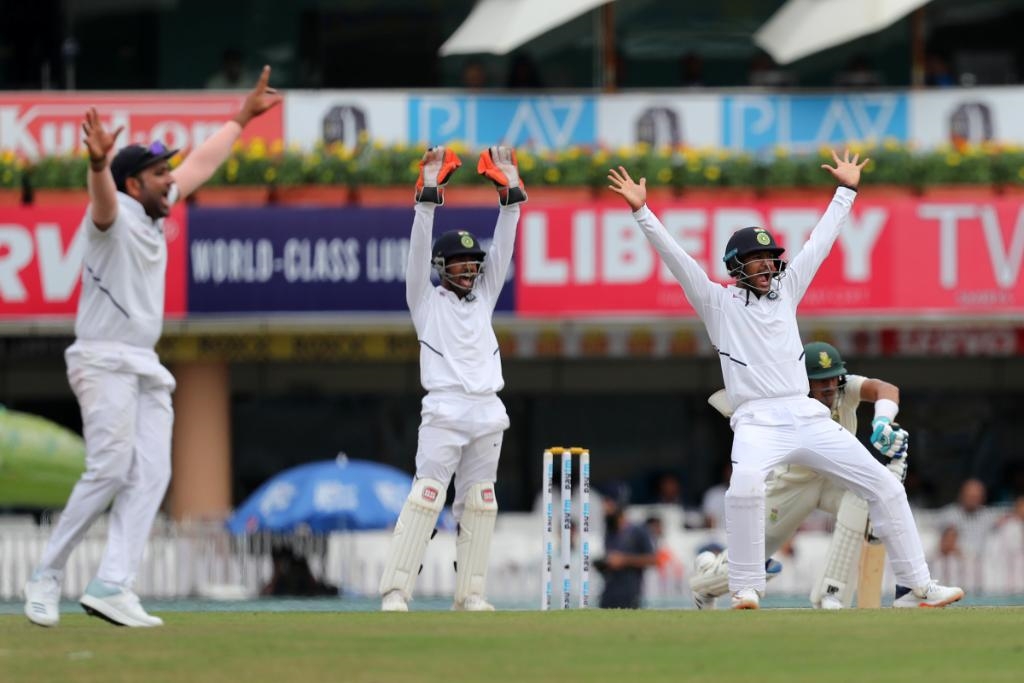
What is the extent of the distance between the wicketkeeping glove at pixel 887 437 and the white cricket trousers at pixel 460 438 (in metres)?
2.03

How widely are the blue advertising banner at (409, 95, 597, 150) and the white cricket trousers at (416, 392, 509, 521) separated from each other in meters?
11.8

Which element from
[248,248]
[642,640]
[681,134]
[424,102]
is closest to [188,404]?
[248,248]

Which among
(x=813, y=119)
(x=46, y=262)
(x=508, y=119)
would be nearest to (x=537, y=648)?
(x=46, y=262)

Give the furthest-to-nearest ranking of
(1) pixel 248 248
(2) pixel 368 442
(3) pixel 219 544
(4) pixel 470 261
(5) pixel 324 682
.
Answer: (2) pixel 368 442 → (1) pixel 248 248 → (3) pixel 219 544 → (4) pixel 470 261 → (5) pixel 324 682

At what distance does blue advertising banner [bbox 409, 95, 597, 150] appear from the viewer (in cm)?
2341

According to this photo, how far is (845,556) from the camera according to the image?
13.0 metres

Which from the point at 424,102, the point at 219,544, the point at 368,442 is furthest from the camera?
the point at 368,442

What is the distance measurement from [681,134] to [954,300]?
343cm

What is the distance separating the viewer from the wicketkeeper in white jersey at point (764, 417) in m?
11.4

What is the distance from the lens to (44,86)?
25.4m

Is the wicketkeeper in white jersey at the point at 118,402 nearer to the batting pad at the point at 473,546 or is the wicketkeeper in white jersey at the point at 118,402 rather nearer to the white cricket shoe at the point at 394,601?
the white cricket shoe at the point at 394,601

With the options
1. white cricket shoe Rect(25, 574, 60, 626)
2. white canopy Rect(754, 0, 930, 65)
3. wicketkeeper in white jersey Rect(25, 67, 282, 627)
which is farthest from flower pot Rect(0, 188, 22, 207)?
white cricket shoe Rect(25, 574, 60, 626)

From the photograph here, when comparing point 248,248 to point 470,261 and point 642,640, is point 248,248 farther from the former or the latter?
point 642,640

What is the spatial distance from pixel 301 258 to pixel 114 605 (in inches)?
480
